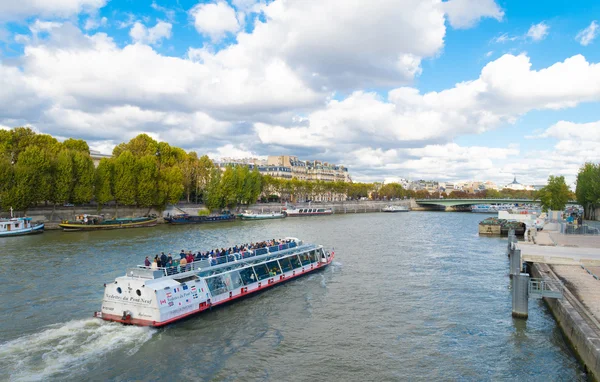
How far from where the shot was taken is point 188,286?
73.1ft

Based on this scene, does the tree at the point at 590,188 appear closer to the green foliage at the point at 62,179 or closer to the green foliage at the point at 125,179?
the green foliage at the point at 125,179

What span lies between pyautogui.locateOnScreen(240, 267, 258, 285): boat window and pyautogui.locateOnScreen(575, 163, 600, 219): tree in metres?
73.9

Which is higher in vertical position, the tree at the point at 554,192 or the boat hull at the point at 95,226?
the tree at the point at 554,192

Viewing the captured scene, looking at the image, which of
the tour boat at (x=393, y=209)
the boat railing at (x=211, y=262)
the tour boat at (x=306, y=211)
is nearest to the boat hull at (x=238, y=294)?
the boat railing at (x=211, y=262)

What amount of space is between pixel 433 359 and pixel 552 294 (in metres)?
6.48

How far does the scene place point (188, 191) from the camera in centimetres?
9575

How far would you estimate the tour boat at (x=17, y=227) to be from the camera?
54.7 meters

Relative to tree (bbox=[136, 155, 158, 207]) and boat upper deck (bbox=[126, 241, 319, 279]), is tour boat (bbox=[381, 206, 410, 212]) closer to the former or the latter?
tree (bbox=[136, 155, 158, 207])

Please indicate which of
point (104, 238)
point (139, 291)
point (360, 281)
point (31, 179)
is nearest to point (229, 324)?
point (139, 291)

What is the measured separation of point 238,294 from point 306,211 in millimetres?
91546

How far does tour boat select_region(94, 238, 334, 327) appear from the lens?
798 inches

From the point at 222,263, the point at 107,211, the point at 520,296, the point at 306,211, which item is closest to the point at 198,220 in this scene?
the point at 107,211

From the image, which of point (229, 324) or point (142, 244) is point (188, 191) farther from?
point (229, 324)

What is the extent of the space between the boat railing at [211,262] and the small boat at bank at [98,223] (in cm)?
4114
